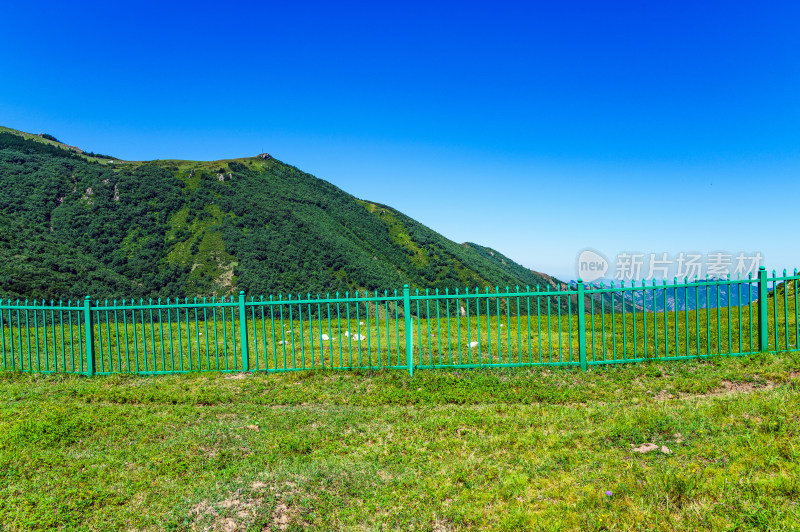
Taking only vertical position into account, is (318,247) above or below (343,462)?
above

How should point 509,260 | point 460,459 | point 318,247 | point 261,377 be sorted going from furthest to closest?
point 509,260 < point 318,247 < point 261,377 < point 460,459

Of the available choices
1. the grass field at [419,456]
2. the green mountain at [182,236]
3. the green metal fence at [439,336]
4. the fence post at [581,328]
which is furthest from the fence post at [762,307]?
the green mountain at [182,236]

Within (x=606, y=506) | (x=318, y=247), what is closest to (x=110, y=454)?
(x=606, y=506)

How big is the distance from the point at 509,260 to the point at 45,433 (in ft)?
585

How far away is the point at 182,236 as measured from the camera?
8650 cm

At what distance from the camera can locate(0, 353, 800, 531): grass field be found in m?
3.75

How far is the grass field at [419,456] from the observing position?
3.75m

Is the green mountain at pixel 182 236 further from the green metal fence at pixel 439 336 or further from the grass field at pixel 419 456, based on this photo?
the grass field at pixel 419 456

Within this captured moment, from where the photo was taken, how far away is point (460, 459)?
4.88 meters

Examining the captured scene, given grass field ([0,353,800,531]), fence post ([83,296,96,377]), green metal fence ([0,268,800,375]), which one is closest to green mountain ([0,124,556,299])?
green metal fence ([0,268,800,375])

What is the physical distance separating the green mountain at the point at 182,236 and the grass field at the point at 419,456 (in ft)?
151

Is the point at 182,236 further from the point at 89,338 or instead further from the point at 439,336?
the point at 439,336

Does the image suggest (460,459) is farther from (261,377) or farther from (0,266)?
(0,266)

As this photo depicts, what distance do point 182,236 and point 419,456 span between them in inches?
3618
